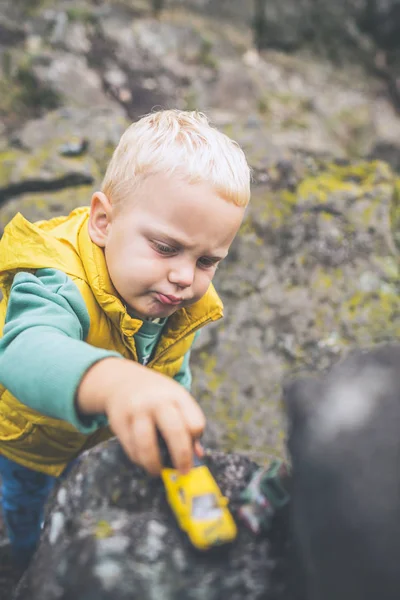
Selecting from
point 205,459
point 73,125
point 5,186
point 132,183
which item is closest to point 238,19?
point 73,125

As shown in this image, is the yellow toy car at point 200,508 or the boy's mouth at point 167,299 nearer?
the yellow toy car at point 200,508

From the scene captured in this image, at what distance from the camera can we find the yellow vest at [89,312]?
1.76 metres

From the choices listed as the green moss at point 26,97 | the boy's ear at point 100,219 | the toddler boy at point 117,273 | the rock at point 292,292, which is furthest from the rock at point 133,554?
the green moss at point 26,97

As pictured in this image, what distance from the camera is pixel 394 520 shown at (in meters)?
0.94

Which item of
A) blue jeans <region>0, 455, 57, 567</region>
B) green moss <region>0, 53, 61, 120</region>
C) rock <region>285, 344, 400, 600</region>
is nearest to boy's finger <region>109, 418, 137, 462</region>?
rock <region>285, 344, 400, 600</region>

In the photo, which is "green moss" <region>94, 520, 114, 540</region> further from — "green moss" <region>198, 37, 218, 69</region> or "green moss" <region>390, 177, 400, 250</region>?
"green moss" <region>198, 37, 218, 69</region>

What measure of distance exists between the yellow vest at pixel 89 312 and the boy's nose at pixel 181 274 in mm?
220

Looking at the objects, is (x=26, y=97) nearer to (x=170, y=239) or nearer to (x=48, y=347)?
(x=170, y=239)

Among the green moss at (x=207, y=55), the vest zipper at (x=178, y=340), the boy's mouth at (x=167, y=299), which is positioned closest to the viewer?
the boy's mouth at (x=167, y=299)

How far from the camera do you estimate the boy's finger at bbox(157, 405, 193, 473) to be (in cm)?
96

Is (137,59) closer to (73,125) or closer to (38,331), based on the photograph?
(73,125)

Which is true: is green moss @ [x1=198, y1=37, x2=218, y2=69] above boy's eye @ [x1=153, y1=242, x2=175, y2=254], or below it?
below

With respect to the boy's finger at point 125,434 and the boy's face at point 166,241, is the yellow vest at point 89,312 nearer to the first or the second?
the boy's face at point 166,241

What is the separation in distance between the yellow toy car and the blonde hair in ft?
2.72
